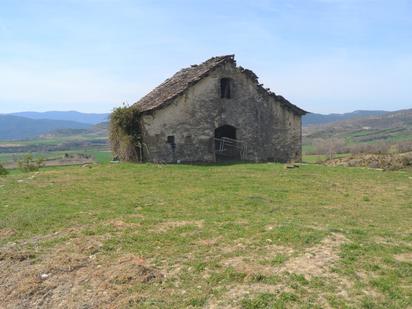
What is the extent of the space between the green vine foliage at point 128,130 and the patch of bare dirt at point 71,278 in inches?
649

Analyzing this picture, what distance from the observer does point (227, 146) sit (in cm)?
2819

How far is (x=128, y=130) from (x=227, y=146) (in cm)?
577

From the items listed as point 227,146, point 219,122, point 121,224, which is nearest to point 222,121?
point 219,122

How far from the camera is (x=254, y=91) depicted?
91.9 ft

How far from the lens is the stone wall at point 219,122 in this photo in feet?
85.0

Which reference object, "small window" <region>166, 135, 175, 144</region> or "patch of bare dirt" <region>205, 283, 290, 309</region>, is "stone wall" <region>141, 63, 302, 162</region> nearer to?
"small window" <region>166, 135, 175, 144</region>

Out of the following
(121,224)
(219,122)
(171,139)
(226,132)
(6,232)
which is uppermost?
(219,122)

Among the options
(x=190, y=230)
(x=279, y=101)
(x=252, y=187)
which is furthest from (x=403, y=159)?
(x=190, y=230)

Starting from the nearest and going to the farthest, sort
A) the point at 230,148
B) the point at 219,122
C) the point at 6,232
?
the point at 6,232
the point at 219,122
the point at 230,148

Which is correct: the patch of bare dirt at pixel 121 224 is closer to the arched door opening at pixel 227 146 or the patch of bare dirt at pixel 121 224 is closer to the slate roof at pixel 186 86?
the slate roof at pixel 186 86

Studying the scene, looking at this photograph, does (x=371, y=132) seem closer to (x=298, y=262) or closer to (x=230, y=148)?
(x=230, y=148)

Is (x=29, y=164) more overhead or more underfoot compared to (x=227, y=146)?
more underfoot

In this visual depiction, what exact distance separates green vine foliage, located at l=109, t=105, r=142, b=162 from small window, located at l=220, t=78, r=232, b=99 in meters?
4.91

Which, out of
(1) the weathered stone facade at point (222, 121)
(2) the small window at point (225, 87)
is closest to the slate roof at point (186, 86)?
(1) the weathered stone facade at point (222, 121)
